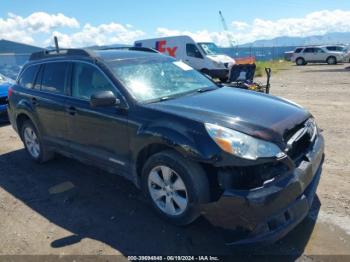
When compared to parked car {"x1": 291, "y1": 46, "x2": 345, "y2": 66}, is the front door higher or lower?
higher

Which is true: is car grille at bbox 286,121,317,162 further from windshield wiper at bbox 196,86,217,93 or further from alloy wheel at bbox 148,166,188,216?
windshield wiper at bbox 196,86,217,93

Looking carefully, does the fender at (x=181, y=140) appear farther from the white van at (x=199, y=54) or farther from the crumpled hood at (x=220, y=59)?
the crumpled hood at (x=220, y=59)

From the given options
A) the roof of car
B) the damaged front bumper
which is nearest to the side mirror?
the roof of car

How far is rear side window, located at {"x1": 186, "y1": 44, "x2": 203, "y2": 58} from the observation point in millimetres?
18734

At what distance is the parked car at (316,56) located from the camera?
100ft

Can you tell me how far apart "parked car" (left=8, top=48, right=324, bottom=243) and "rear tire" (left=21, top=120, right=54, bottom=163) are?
329 mm

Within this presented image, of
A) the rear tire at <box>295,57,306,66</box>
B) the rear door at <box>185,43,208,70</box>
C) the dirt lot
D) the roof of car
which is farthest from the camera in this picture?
the rear tire at <box>295,57,306,66</box>

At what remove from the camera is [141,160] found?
380cm

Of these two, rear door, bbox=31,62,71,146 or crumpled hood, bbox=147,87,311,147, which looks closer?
crumpled hood, bbox=147,87,311,147

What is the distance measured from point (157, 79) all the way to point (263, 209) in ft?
7.13

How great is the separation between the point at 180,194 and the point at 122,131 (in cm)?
100

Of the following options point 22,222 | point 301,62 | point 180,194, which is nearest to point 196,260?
point 180,194

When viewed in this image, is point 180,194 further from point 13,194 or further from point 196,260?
point 13,194

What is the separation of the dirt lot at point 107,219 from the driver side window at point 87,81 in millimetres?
1293
